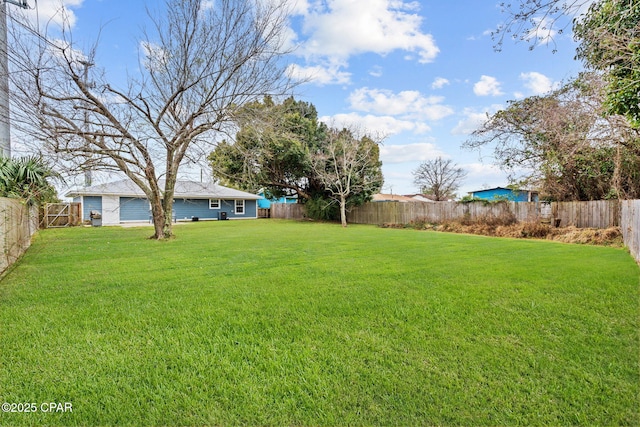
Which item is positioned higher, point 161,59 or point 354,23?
point 354,23

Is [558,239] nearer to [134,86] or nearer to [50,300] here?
[50,300]

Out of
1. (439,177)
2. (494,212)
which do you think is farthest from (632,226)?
(439,177)

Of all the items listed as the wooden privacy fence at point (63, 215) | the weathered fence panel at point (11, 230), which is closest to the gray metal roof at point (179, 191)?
the wooden privacy fence at point (63, 215)

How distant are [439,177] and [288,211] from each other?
1937cm

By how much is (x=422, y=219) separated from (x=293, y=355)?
15532 millimetres

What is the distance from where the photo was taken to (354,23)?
8.76 meters

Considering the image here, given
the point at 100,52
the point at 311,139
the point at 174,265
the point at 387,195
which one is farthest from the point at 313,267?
the point at 387,195

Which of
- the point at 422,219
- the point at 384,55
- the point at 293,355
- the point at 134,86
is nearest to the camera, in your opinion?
the point at 293,355

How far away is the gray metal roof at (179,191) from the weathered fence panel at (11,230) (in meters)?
7.63

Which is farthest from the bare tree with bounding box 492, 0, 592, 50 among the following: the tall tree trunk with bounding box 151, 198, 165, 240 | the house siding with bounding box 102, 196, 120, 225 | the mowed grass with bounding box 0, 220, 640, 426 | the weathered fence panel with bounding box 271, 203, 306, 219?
the house siding with bounding box 102, 196, 120, 225

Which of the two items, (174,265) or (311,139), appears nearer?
(174,265)

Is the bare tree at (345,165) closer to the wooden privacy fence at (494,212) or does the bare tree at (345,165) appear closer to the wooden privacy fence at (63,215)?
the wooden privacy fence at (494,212)

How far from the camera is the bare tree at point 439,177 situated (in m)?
35.2

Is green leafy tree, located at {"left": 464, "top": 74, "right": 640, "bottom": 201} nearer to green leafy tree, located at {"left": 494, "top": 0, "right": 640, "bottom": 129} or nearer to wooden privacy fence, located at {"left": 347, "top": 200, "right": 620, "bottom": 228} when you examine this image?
wooden privacy fence, located at {"left": 347, "top": 200, "right": 620, "bottom": 228}
